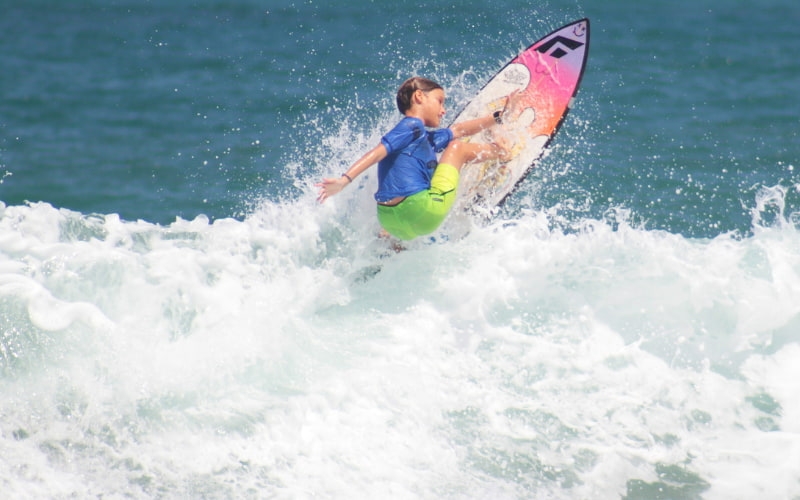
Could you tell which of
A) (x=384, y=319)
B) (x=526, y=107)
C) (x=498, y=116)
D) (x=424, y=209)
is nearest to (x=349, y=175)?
(x=424, y=209)

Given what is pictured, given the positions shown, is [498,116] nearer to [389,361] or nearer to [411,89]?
[411,89]

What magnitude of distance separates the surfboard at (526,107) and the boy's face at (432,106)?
0.77m

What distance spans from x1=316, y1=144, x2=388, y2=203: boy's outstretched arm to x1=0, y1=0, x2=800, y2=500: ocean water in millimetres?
994

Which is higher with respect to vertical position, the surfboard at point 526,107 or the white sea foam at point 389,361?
the surfboard at point 526,107

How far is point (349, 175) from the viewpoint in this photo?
265 inches

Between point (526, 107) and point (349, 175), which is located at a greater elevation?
point (526, 107)

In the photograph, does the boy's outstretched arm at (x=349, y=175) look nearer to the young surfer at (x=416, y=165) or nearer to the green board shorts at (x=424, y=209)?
the young surfer at (x=416, y=165)

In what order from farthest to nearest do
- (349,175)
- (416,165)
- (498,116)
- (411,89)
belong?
1. (498,116)
2. (411,89)
3. (416,165)
4. (349,175)

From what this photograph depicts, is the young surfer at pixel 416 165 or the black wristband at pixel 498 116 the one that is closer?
the young surfer at pixel 416 165

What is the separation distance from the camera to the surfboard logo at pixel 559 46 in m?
8.52

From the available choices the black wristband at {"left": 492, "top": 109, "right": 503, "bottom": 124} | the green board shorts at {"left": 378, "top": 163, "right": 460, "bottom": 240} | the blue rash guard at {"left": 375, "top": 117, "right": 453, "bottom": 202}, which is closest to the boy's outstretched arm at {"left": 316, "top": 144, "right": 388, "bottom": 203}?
the blue rash guard at {"left": 375, "top": 117, "right": 453, "bottom": 202}

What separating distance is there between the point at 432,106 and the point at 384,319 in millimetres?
1751

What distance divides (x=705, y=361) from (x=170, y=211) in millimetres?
5853

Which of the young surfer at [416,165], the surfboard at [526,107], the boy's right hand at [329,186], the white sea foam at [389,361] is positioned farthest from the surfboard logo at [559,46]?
the boy's right hand at [329,186]
